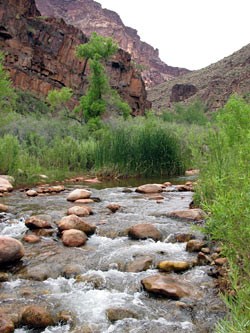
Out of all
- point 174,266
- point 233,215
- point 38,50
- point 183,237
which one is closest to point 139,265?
point 174,266

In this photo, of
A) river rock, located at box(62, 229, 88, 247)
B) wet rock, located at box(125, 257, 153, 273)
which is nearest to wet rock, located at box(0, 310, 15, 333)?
wet rock, located at box(125, 257, 153, 273)

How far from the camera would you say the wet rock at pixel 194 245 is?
5.02 meters

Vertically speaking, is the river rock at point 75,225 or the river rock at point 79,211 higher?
the river rock at point 75,225

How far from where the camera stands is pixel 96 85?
24969mm

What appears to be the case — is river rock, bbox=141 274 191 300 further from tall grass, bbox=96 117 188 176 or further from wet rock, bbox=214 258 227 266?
tall grass, bbox=96 117 188 176

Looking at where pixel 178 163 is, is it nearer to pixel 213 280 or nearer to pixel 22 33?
pixel 213 280

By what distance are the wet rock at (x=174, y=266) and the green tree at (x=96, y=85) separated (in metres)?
19.3

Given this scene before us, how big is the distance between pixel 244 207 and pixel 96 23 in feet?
528

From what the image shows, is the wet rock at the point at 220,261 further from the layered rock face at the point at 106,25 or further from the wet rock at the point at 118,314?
the layered rock face at the point at 106,25

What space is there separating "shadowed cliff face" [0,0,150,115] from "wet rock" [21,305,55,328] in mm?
40829

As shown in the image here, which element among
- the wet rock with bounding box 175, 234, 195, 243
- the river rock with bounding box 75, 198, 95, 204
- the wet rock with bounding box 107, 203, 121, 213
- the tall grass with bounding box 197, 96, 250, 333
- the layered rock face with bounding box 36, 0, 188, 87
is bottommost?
the river rock with bounding box 75, 198, 95, 204

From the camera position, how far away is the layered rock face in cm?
15025

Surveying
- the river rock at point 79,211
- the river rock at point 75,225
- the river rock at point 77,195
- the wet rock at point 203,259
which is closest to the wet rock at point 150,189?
the river rock at point 77,195

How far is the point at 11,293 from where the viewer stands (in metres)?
3.92
